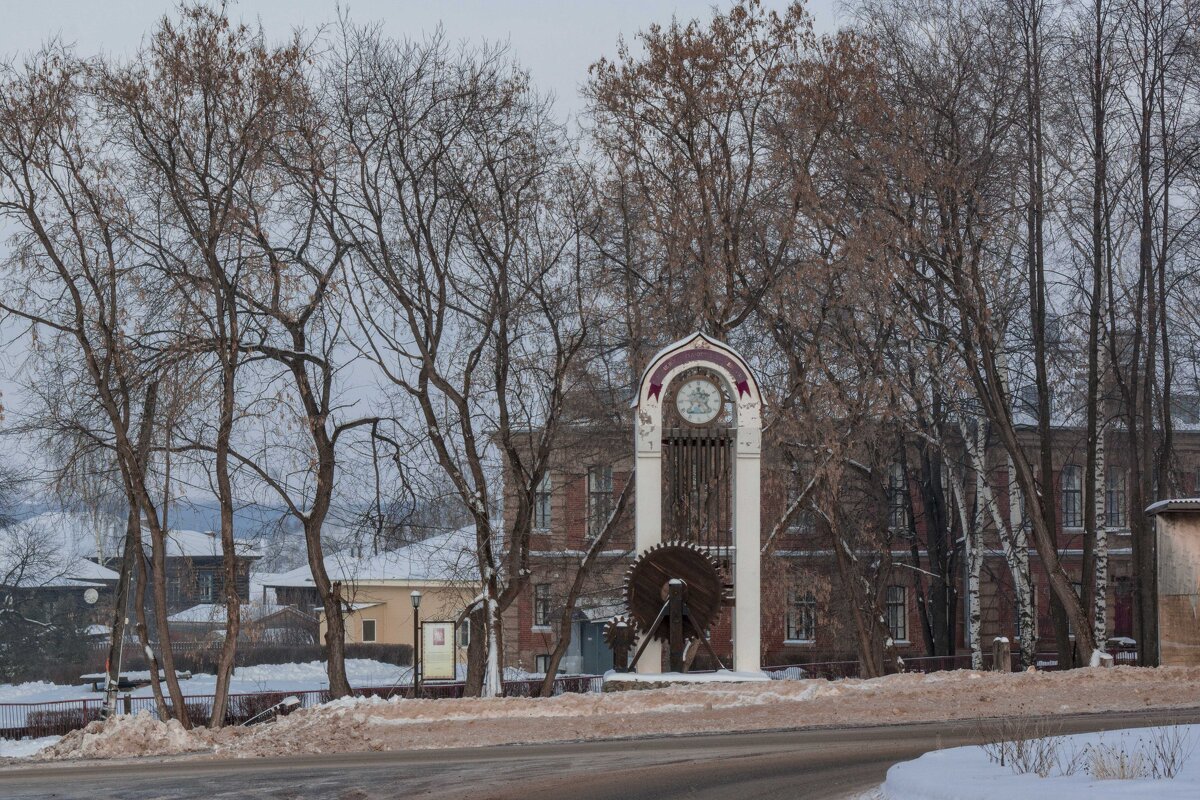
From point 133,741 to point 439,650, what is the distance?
15.4m

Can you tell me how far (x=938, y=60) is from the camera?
29203 mm

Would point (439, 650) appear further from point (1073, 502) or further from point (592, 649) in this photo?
point (1073, 502)

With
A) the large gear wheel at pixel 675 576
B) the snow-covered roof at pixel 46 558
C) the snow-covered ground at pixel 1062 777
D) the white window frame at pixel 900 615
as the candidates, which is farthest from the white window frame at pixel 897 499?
the snow-covered ground at pixel 1062 777

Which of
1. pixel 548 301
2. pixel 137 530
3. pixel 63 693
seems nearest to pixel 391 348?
pixel 548 301

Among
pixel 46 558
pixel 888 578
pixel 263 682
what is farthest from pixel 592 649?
pixel 46 558

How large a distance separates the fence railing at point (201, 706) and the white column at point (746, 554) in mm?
12604

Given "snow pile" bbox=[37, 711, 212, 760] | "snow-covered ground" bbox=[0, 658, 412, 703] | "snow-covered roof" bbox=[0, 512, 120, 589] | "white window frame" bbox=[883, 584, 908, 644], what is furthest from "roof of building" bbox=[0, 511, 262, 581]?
"snow pile" bbox=[37, 711, 212, 760]

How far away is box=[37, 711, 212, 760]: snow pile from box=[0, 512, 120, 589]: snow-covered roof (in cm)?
3550

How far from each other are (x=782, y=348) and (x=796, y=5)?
736 cm

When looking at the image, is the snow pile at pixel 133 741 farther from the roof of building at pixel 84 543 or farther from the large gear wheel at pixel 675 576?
the roof of building at pixel 84 543

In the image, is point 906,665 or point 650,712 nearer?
point 650,712

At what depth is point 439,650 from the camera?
32.8 metres

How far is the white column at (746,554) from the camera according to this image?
21500 millimetres

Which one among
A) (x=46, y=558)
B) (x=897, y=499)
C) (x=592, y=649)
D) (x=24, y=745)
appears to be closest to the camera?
(x=24, y=745)
